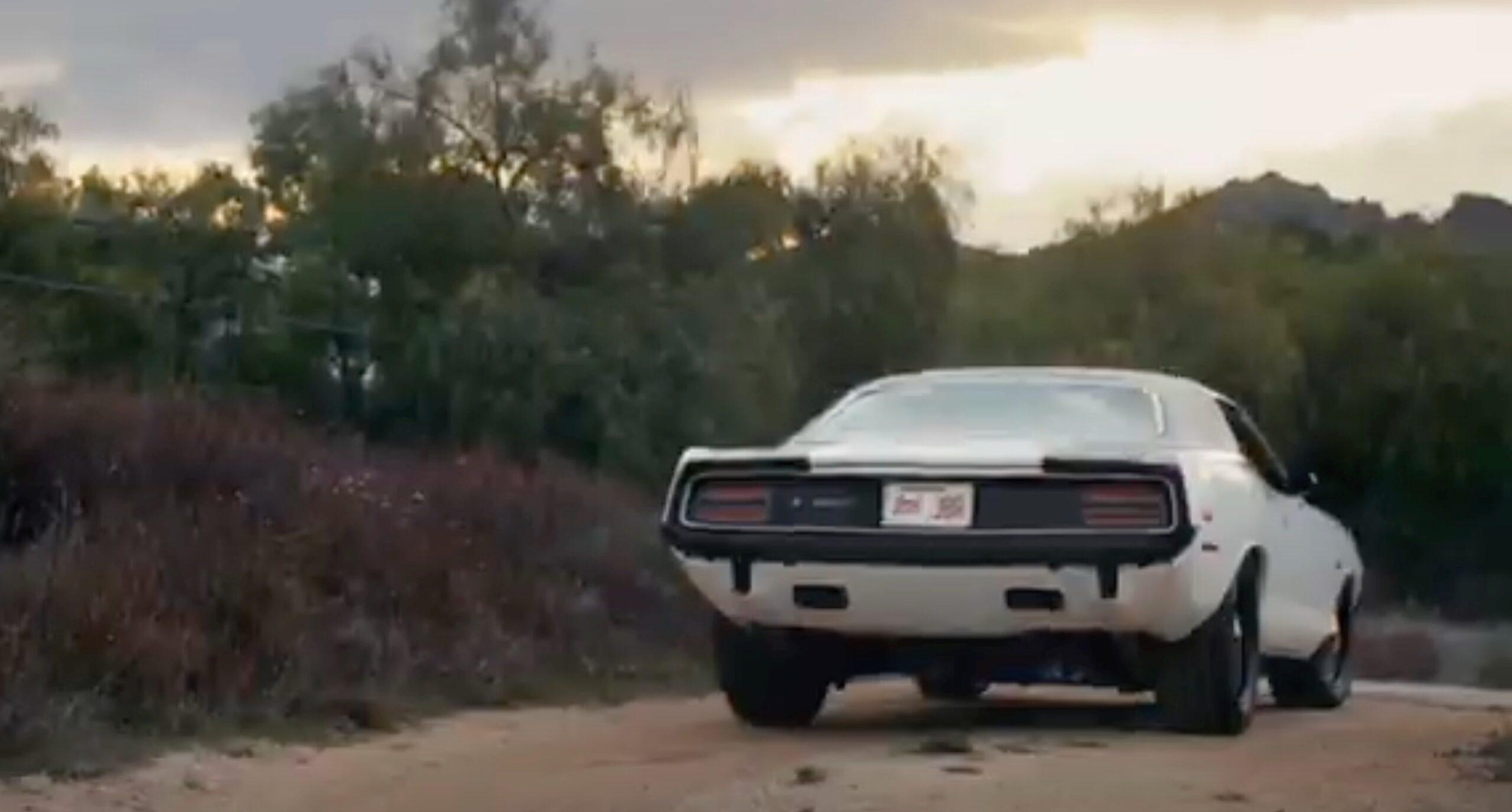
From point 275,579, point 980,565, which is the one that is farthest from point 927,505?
point 275,579

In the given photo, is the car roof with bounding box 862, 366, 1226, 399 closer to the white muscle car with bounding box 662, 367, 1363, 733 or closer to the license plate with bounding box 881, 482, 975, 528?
the white muscle car with bounding box 662, 367, 1363, 733

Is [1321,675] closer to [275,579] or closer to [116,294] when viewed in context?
[275,579]

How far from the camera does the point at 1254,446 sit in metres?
12.5

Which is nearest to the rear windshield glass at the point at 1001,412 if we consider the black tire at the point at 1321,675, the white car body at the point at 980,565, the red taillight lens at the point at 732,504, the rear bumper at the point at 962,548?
the white car body at the point at 980,565

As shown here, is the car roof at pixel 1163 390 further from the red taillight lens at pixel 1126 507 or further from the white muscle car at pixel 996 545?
the red taillight lens at pixel 1126 507

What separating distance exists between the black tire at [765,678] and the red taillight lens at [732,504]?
596 mm

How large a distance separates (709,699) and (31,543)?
355cm

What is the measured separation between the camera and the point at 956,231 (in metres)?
46.0

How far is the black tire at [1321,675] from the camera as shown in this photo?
13625mm

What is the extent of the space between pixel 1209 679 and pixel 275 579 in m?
4.00

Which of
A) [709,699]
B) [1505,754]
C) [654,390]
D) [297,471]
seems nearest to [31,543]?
[297,471]

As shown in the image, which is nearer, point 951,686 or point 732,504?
point 732,504

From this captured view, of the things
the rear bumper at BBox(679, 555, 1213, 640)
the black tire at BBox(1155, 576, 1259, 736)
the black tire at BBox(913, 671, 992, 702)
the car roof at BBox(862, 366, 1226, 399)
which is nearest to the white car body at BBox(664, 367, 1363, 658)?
the rear bumper at BBox(679, 555, 1213, 640)

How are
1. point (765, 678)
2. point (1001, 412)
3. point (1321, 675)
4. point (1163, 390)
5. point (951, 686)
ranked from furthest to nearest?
point (1321, 675), point (951, 686), point (1163, 390), point (1001, 412), point (765, 678)
